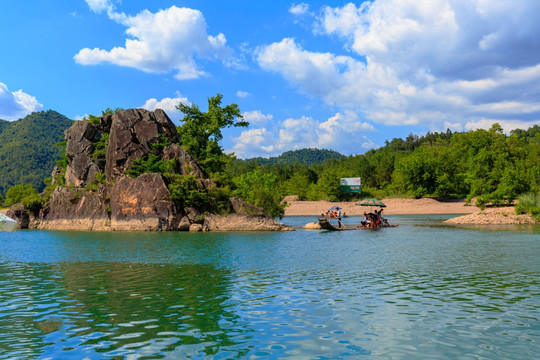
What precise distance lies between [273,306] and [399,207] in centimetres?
8964

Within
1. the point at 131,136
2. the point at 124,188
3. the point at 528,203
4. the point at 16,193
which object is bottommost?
the point at 528,203

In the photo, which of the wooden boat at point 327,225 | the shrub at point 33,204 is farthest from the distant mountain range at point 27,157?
the wooden boat at point 327,225

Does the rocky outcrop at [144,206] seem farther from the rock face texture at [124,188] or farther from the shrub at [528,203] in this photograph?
the shrub at [528,203]

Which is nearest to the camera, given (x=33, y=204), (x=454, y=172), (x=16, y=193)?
(x=33, y=204)

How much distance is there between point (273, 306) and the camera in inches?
551

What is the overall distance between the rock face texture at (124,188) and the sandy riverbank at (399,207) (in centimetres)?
4400

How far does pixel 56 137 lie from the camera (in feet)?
646

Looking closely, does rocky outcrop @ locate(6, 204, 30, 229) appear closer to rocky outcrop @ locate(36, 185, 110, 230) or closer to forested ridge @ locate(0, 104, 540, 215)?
rocky outcrop @ locate(36, 185, 110, 230)

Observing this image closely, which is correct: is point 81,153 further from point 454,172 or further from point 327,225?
point 454,172

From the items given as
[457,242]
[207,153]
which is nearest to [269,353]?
[457,242]

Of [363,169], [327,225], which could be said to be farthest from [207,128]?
[363,169]

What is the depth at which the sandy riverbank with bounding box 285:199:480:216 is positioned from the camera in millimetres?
93375

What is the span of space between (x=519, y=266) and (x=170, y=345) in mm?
18807

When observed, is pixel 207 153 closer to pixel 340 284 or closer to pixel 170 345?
pixel 340 284
